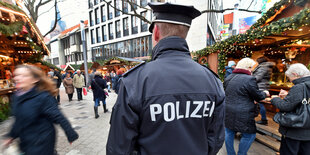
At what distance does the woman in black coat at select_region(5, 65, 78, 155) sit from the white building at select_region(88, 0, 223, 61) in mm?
15423

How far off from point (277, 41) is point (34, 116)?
29.5 ft

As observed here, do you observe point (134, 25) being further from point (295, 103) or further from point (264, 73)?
point (295, 103)

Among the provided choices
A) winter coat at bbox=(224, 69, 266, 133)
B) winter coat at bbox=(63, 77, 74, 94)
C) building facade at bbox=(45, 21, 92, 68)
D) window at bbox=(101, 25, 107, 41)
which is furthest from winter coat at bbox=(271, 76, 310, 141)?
building facade at bbox=(45, 21, 92, 68)

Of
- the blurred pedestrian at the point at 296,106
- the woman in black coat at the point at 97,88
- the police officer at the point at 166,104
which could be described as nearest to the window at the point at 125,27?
the woman in black coat at the point at 97,88

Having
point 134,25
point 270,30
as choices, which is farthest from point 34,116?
point 134,25

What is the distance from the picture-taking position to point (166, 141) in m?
0.87

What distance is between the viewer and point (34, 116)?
5.61 ft

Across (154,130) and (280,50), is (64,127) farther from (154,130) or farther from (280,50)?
(280,50)

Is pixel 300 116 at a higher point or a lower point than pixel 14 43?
lower

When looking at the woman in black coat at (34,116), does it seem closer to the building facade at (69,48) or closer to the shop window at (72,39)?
the building facade at (69,48)

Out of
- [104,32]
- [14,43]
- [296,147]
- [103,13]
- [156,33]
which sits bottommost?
[296,147]

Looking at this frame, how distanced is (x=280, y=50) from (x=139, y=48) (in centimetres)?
1644

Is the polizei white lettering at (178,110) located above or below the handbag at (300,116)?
above

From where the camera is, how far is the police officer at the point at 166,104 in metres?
0.87
